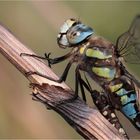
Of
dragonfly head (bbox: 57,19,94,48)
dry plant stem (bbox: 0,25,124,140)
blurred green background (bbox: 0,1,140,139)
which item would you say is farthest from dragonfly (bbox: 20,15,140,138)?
blurred green background (bbox: 0,1,140,139)

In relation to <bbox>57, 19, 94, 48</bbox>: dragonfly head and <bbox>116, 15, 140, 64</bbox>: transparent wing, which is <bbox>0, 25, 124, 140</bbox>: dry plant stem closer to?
<bbox>57, 19, 94, 48</bbox>: dragonfly head

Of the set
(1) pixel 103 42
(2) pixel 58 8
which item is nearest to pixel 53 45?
(2) pixel 58 8

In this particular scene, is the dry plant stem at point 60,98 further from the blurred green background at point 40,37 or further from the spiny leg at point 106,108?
the blurred green background at point 40,37

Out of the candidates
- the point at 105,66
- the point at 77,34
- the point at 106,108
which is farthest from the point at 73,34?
the point at 106,108

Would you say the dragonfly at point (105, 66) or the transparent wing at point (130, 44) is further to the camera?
the transparent wing at point (130, 44)

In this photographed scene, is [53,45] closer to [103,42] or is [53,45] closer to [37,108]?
[37,108]

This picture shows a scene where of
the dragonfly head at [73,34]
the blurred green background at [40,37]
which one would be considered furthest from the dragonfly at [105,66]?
the blurred green background at [40,37]
